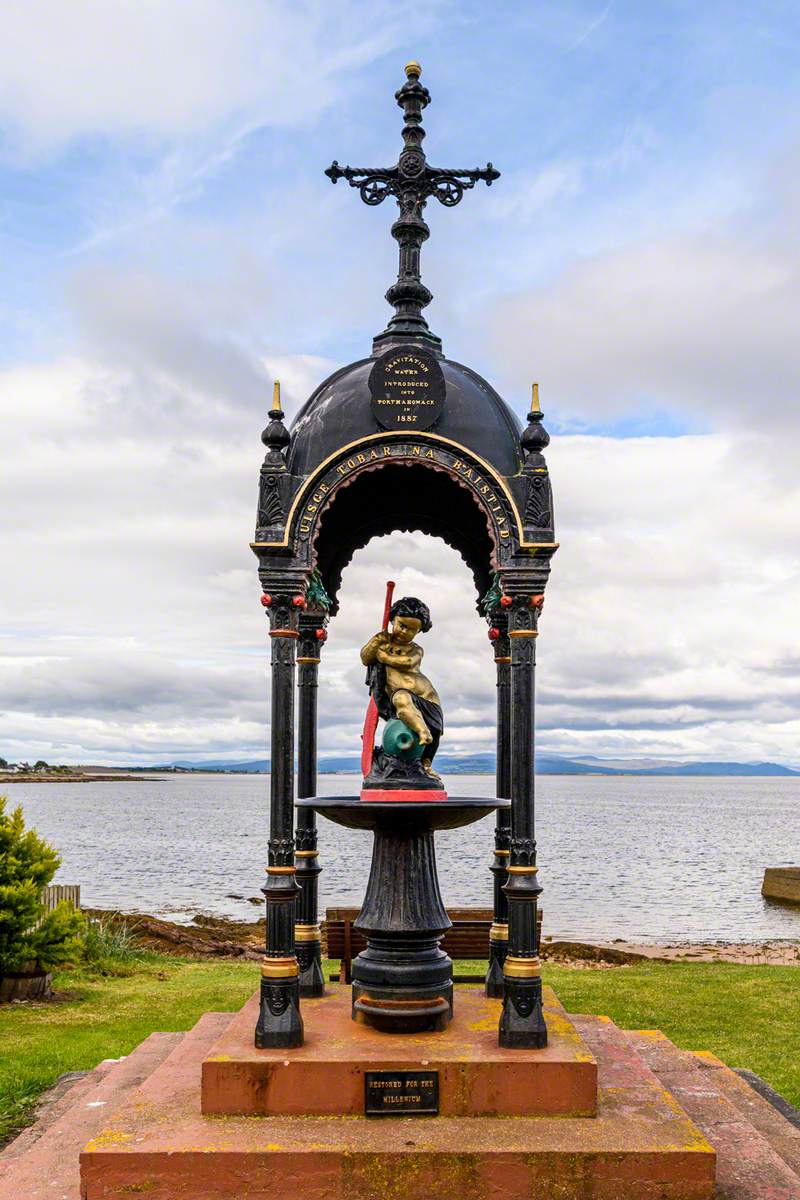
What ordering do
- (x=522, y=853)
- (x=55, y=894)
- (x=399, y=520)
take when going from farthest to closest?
(x=55, y=894) < (x=399, y=520) < (x=522, y=853)

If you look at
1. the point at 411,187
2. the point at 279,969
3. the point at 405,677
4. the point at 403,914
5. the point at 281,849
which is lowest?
the point at 279,969

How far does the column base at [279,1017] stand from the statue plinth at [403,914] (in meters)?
0.67

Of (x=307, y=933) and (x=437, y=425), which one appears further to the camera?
(x=307, y=933)

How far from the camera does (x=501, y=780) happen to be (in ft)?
31.5

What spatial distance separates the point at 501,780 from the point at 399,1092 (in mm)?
3507

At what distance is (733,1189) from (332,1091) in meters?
2.46

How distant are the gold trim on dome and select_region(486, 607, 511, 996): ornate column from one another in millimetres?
1669

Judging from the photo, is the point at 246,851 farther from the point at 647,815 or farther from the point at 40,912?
the point at 647,815

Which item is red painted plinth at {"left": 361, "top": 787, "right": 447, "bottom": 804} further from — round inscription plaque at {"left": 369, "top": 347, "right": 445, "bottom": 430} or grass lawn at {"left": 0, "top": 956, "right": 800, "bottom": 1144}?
grass lawn at {"left": 0, "top": 956, "right": 800, "bottom": 1144}

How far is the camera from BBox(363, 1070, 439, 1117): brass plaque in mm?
6531

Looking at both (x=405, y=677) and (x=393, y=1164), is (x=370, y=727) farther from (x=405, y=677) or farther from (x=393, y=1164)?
(x=393, y=1164)

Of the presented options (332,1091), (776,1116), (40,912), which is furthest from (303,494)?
(40,912)

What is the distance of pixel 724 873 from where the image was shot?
52.1 m

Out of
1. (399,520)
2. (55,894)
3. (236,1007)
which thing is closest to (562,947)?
(236,1007)
